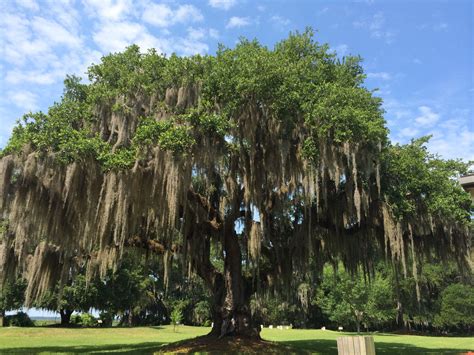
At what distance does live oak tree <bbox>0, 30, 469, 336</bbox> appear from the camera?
11984mm

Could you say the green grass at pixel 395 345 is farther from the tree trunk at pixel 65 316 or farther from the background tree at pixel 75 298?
the tree trunk at pixel 65 316

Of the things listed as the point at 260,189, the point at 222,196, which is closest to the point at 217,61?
the point at 260,189

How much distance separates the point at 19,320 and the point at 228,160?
32898 mm

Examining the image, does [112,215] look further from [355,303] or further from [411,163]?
[355,303]

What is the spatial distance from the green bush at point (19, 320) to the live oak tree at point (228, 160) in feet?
85.6

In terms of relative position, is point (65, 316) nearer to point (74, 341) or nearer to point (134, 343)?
point (74, 341)

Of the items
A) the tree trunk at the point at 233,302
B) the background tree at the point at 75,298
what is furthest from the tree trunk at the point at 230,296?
the background tree at the point at 75,298

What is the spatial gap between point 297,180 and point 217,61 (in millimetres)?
4770

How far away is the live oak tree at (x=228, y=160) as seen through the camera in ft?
39.3

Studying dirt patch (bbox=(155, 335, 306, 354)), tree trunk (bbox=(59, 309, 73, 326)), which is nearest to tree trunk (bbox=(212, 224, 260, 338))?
dirt patch (bbox=(155, 335, 306, 354))

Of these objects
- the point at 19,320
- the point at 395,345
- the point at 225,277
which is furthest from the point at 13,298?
the point at 395,345

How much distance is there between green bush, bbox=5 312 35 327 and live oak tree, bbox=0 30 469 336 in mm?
26087

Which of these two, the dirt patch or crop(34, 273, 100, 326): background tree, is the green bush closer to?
crop(34, 273, 100, 326): background tree

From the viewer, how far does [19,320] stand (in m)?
37.2
